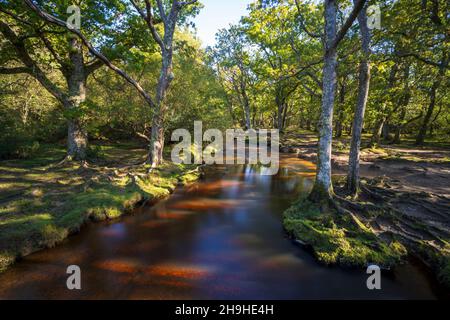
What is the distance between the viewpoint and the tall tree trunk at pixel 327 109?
8195mm

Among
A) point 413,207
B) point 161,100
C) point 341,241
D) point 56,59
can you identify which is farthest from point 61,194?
point 413,207

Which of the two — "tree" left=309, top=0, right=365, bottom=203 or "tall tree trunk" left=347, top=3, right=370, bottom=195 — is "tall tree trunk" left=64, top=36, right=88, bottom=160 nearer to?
"tree" left=309, top=0, right=365, bottom=203

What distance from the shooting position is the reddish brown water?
530 centimetres

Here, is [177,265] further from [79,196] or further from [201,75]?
[201,75]

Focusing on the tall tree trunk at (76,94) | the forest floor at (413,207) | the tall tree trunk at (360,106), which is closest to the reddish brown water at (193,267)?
the forest floor at (413,207)

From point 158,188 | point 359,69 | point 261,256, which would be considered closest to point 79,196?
point 158,188

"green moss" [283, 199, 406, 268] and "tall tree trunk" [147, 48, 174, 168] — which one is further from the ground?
"tall tree trunk" [147, 48, 174, 168]

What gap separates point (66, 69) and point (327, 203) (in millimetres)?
17102

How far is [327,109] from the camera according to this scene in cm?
841

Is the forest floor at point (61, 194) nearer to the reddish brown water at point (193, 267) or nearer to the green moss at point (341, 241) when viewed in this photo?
the reddish brown water at point (193, 267)

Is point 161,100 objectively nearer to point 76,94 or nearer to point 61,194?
point 76,94

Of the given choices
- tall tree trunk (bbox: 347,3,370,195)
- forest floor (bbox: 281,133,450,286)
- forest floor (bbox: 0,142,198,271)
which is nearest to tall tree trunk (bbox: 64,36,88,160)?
forest floor (bbox: 0,142,198,271)

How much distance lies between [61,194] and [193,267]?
7.12 metres

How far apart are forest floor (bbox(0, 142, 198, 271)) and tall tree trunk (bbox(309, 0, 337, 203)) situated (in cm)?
789
